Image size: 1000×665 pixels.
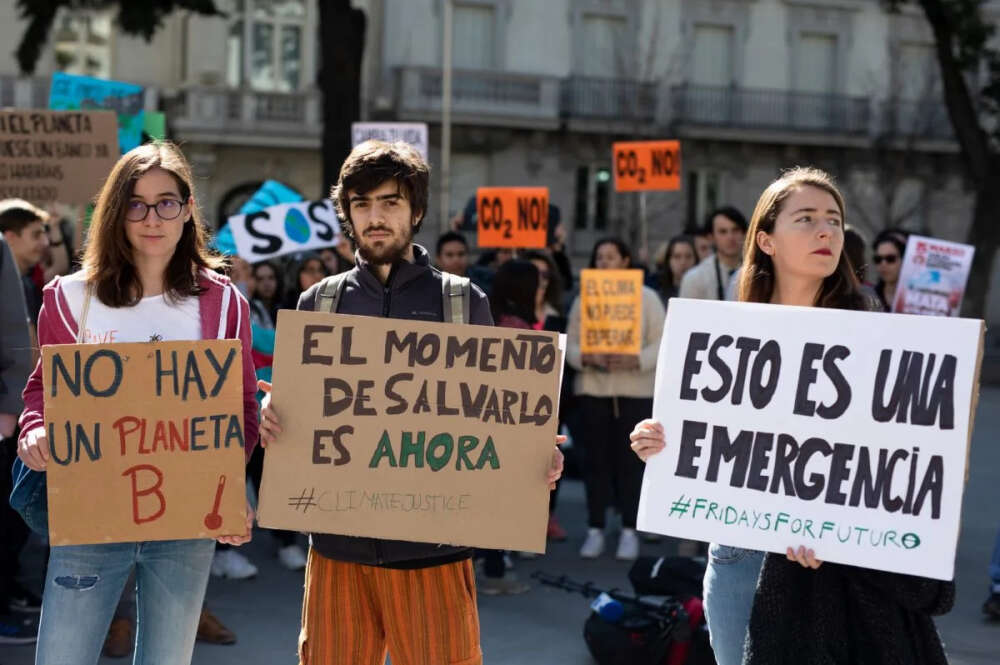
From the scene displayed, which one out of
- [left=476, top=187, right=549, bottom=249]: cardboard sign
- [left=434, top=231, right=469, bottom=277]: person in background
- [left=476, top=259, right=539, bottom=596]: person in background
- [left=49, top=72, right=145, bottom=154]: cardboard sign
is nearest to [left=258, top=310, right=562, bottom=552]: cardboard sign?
[left=476, top=259, right=539, bottom=596]: person in background

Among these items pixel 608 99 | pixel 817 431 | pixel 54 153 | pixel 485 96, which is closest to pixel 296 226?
pixel 54 153

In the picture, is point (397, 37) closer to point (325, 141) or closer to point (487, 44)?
point (487, 44)

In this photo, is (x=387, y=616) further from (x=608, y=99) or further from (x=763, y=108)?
(x=763, y=108)

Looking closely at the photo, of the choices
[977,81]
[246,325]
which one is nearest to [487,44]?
[977,81]

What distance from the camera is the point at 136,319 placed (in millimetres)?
3258

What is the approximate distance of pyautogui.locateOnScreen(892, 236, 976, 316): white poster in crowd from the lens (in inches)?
320

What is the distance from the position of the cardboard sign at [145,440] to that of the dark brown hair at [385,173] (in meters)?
A: 0.49

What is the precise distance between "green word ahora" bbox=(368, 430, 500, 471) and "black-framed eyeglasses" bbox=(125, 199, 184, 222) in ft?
2.56

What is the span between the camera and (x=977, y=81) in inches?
1248

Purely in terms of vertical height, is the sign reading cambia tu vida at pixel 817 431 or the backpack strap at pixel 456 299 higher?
the backpack strap at pixel 456 299

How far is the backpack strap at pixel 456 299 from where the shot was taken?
3.30 metres

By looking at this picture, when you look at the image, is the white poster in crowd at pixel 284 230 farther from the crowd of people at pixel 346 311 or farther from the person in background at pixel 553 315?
the crowd of people at pixel 346 311

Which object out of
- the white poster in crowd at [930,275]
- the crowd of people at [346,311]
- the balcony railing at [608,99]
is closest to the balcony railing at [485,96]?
the balcony railing at [608,99]

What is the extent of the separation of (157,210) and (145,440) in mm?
589
